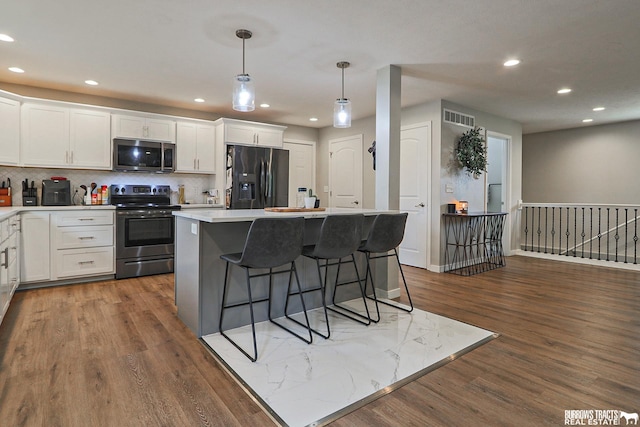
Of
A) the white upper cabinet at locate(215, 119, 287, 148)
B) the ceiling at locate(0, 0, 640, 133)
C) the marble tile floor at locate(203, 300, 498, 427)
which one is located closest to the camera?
the marble tile floor at locate(203, 300, 498, 427)

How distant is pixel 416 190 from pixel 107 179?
174 inches

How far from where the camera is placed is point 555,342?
2.63 meters

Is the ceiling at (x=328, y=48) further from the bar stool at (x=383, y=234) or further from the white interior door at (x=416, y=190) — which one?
the bar stool at (x=383, y=234)

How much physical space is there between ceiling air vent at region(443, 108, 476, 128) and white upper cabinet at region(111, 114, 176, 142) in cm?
393

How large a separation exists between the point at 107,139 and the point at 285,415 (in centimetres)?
440

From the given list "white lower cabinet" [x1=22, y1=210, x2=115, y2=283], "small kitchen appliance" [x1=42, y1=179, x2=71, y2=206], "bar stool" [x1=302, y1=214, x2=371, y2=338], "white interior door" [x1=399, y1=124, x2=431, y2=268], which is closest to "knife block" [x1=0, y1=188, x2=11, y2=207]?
"small kitchen appliance" [x1=42, y1=179, x2=71, y2=206]

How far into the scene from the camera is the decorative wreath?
5.24 m

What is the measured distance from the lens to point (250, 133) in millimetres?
5695

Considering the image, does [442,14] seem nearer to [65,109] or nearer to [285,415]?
[285,415]

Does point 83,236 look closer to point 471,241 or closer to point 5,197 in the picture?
point 5,197

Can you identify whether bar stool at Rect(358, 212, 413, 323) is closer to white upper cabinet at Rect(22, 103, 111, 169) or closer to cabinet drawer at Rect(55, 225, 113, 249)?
cabinet drawer at Rect(55, 225, 113, 249)

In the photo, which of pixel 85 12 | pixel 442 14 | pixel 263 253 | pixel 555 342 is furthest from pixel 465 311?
pixel 85 12

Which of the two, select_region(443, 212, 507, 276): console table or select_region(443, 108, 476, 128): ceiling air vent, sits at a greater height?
select_region(443, 108, 476, 128): ceiling air vent

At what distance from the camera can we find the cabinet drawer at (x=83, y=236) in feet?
13.6
